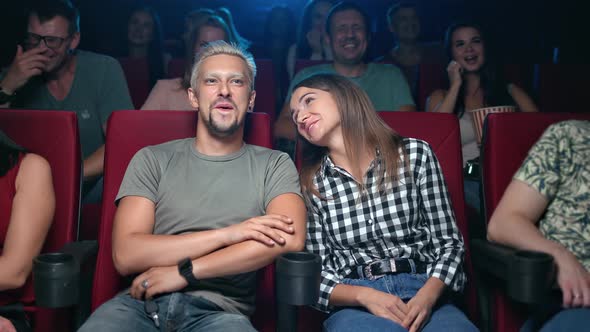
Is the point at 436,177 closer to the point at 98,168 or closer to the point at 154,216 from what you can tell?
the point at 154,216

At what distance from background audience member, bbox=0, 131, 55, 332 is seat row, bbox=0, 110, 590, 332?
0.28 ft

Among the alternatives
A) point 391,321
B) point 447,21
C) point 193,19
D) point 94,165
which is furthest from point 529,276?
point 447,21

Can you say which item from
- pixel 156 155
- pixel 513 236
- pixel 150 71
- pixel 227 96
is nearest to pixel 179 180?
pixel 156 155

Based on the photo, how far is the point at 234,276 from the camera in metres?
1.46

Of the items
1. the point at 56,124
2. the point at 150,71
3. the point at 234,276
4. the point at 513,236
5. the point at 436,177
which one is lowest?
the point at 234,276

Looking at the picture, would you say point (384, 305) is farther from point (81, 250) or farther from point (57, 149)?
point (57, 149)

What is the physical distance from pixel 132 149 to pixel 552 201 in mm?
1062

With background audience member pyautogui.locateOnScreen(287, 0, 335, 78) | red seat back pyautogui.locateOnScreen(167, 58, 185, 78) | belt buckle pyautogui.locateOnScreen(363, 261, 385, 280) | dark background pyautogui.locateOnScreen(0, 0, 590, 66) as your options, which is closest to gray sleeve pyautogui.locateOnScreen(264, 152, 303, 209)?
belt buckle pyautogui.locateOnScreen(363, 261, 385, 280)

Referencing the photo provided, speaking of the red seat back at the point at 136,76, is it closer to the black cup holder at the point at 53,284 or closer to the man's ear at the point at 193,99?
the man's ear at the point at 193,99

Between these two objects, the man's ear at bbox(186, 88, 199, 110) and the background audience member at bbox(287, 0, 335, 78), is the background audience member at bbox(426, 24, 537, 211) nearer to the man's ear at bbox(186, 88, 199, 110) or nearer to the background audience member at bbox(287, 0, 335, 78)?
the background audience member at bbox(287, 0, 335, 78)

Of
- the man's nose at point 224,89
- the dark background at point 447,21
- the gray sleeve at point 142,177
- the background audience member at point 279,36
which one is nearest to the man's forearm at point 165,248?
the gray sleeve at point 142,177

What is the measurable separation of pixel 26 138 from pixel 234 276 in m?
0.66

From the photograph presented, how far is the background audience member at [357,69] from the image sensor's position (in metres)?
2.59

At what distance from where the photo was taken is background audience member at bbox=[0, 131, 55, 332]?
1419mm
